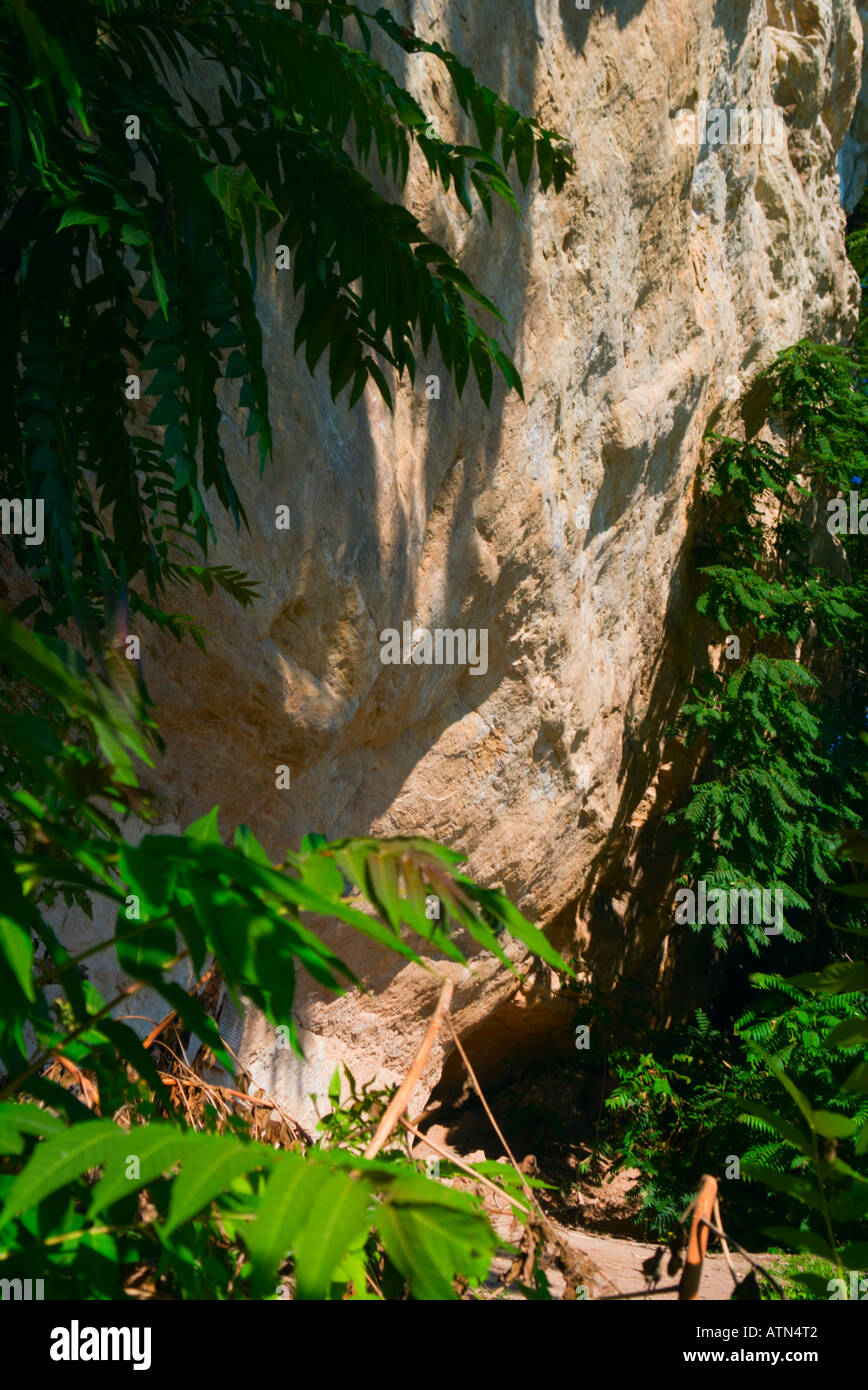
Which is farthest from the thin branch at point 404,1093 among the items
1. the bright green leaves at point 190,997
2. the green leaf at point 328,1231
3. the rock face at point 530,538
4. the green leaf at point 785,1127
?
the rock face at point 530,538

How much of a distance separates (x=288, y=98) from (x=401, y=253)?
0.48 m

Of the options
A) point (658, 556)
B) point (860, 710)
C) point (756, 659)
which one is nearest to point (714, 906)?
point (756, 659)

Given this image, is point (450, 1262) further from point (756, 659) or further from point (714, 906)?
point (756, 659)

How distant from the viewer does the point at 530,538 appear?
514 cm

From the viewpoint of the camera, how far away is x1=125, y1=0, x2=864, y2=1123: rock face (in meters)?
3.96

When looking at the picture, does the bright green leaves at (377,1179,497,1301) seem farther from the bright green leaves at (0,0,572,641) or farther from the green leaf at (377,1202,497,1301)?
the bright green leaves at (0,0,572,641)

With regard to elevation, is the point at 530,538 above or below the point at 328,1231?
above

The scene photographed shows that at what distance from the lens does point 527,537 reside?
16.8ft

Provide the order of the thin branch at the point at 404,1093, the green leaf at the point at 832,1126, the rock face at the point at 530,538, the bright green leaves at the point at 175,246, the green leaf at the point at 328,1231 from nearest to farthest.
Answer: the green leaf at the point at 328,1231 < the green leaf at the point at 832,1126 < the thin branch at the point at 404,1093 < the bright green leaves at the point at 175,246 < the rock face at the point at 530,538

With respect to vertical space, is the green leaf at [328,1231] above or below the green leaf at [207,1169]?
below

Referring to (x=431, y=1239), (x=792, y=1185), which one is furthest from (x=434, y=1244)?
(x=792, y=1185)

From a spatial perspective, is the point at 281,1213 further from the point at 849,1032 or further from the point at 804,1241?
the point at 849,1032

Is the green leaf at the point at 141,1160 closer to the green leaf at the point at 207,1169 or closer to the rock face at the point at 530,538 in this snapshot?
the green leaf at the point at 207,1169

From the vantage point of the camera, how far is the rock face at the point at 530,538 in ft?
13.0
